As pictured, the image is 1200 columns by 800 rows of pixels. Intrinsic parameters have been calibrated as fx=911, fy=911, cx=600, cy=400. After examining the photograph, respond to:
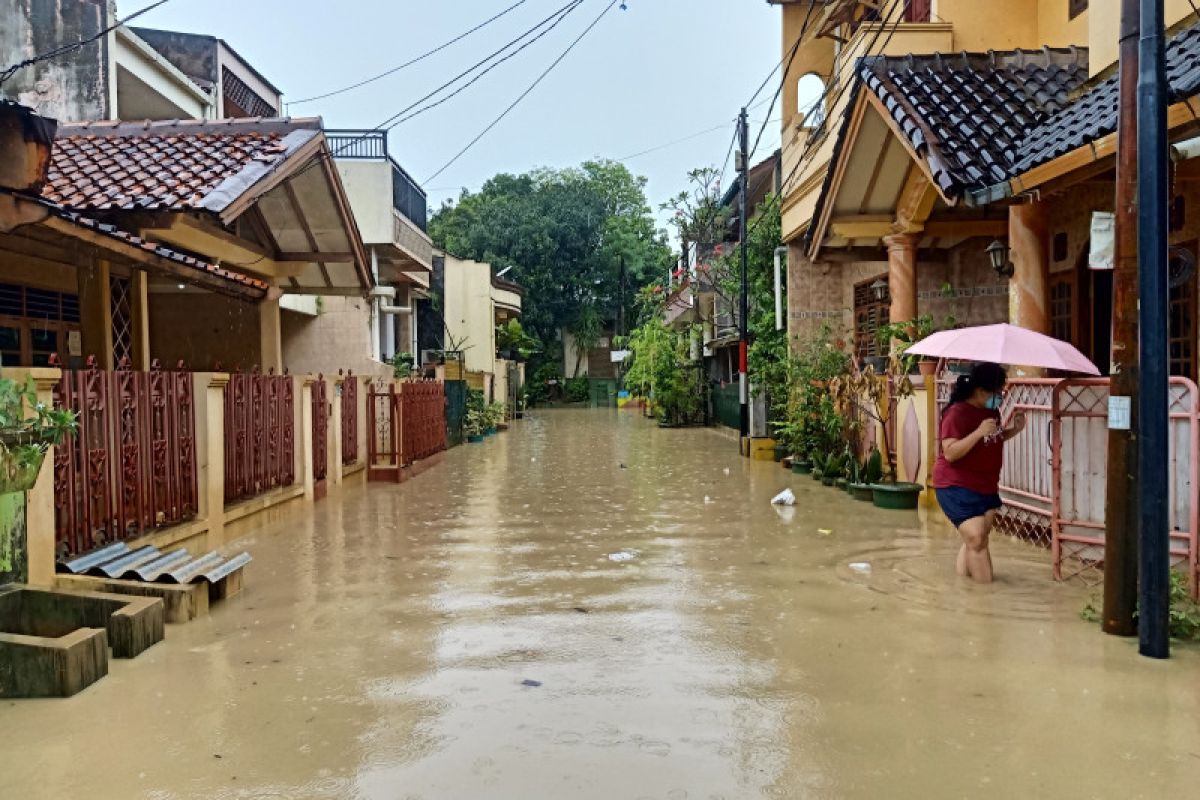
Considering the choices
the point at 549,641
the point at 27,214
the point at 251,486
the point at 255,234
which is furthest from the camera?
the point at 255,234

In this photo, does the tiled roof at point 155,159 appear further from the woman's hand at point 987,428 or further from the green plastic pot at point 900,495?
the green plastic pot at point 900,495

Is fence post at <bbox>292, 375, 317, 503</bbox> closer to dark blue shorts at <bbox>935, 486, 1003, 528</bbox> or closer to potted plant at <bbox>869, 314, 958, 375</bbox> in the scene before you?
potted plant at <bbox>869, 314, 958, 375</bbox>

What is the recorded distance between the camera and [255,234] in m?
12.9

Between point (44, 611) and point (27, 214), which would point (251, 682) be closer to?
point (44, 611)

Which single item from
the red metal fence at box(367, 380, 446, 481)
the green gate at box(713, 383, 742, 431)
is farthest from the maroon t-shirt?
the green gate at box(713, 383, 742, 431)

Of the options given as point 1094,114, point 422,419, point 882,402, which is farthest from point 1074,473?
point 422,419

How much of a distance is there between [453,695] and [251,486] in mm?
5844

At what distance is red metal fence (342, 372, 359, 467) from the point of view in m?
12.8

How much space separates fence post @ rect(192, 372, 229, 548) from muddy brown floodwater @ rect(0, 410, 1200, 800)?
0.85 metres

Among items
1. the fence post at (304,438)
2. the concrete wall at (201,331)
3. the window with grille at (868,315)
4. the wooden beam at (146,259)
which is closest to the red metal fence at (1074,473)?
the window with grille at (868,315)

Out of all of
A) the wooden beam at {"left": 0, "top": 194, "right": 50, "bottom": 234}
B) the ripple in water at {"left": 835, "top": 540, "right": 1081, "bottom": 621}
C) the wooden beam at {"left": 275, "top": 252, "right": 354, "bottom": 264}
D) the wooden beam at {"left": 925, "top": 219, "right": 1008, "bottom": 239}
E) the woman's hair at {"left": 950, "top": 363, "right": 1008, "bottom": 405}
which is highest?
the wooden beam at {"left": 275, "top": 252, "right": 354, "bottom": 264}

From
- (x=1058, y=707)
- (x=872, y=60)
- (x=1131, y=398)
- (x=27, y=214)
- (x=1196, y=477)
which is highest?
(x=872, y=60)

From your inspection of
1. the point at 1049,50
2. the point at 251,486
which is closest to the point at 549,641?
the point at 251,486

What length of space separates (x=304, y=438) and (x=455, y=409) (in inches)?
419
